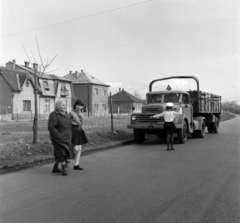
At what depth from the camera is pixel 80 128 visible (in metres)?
7.58

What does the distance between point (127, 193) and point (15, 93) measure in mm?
38602

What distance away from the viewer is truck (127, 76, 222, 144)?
1294 centimetres

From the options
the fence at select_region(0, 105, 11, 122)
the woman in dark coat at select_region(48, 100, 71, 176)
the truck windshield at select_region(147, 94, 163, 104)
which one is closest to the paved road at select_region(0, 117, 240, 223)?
the woman in dark coat at select_region(48, 100, 71, 176)

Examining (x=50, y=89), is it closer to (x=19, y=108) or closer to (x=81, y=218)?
(x=19, y=108)

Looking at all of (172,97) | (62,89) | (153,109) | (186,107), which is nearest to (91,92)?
(62,89)

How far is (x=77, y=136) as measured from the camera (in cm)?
748

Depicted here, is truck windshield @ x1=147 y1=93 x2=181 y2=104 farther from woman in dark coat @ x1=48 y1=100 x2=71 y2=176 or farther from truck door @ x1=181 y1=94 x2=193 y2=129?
woman in dark coat @ x1=48 y1=100 x2=71 y2=176

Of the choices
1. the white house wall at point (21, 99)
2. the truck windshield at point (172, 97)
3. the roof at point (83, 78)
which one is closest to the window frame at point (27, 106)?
the white house wall at point (21, 99)

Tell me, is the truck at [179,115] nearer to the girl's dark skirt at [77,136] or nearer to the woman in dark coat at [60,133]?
the girl's dark skirt at [77,136]

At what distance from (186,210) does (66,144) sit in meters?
3.43

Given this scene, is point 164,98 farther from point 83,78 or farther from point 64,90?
point 83,78

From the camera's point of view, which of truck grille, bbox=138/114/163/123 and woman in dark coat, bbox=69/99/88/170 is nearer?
woman in dark coat, bbox=69/99/88/170

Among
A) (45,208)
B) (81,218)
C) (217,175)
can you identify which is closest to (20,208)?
(45,208)

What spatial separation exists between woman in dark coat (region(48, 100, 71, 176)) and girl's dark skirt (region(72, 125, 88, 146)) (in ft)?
1.32
